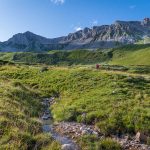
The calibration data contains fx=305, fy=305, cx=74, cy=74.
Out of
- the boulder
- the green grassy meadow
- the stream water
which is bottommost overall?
the boulder

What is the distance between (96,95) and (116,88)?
11.6 feet

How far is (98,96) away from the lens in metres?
30.0

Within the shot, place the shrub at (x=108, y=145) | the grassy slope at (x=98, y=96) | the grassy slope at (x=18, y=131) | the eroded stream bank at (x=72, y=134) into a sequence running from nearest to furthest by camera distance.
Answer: the grassy slope at (x=18, y=131) < the shrub at (x=108, y=145) < the eroded stream bank at (x=72, y=134) < the grassy slope at (x=98, y=96)

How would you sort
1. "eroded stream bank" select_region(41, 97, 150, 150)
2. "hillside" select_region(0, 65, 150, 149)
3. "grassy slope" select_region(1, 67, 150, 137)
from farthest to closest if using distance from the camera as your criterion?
"grassy slope" select_region(1, 67, 150, 137), "hillside" select_region(0, 65, 150, 149), "eroded stream bank" select_region(41, 97, 150, 150)

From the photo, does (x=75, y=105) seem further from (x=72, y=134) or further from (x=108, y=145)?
(x=108, y=145)

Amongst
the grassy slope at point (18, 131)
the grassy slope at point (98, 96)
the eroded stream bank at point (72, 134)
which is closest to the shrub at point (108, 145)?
the eroded stream bank at point (72, 134)

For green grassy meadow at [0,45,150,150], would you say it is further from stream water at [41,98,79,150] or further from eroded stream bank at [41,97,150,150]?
eroded stream bank at [41,97,150,150]

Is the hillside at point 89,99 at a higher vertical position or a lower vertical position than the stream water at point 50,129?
higher

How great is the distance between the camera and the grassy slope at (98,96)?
2198cm

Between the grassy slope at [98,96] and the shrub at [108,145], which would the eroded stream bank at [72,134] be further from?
the grassy slope at [98,96]

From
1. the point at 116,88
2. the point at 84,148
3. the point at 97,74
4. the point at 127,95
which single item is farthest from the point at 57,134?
the point at 97,74

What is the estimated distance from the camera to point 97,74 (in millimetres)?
42562

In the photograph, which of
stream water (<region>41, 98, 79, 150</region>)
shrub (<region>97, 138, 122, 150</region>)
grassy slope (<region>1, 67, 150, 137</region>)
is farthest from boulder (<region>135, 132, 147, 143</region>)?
stream water (<region>41, 98, 79, 150</region>)

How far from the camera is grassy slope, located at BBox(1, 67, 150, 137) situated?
2198 cm
